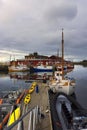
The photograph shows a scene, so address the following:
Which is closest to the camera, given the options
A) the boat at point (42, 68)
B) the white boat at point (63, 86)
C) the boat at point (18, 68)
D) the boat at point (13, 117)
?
the boat at point (13, 117)

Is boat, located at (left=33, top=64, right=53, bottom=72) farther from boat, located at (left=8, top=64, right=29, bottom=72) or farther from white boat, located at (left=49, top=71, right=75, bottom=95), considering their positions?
white boat, located at (left=49, top=71, right=75, bottom=95)

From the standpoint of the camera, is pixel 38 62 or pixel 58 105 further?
pixel 38 62

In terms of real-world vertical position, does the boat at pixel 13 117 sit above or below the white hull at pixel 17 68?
above

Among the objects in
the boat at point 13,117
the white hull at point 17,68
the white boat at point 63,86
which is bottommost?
the white hull at point 17,68

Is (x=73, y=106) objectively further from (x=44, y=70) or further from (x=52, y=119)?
(x=44, y=70)

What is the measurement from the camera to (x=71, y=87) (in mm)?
42312

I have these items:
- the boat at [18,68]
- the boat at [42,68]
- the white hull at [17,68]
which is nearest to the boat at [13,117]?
the boat at [42,68]

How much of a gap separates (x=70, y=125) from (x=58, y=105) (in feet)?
25.5

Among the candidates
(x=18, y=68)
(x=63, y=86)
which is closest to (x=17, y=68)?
(x=18, y=68)

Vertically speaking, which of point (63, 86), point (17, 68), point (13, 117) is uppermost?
point (13, 117)

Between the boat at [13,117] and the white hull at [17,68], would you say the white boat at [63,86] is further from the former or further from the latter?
the white hull at [17,68]

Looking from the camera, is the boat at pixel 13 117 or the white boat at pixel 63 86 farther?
the white boat at pixel 63 86

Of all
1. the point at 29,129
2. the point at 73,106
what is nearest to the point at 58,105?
the point at 73,106

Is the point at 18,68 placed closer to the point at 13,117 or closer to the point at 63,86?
the point at 63,86
